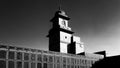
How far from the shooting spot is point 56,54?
156 ft

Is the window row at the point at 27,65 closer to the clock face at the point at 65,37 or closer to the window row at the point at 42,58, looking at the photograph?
the window row at the point at 42,58

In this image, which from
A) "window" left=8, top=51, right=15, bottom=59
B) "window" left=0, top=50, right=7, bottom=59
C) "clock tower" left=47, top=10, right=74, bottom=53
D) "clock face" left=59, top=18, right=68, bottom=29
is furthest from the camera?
"clock face" left=59, top=18, right=68, bottom=29

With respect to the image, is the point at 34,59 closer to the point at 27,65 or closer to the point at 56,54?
the point at 27,65

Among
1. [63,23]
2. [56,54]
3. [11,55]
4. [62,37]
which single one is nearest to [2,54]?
[11,55]

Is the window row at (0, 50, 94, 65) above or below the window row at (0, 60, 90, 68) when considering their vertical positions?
above

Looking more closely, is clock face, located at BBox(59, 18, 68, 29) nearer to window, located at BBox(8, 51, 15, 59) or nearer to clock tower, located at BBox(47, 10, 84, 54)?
clock tower, located at BBox(47, 10, 84, 54)

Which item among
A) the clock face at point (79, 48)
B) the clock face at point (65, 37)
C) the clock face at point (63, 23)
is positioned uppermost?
the clock face at point (63, 23)

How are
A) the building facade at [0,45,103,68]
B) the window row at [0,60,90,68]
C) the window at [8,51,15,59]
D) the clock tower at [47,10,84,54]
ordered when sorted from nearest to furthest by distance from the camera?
the window row at [0,60,90,68] < the building facade at [0,45,103,68] < the window at [8,51,15,59] < the clock tower at [47,10,84,54]

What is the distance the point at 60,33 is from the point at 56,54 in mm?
14163

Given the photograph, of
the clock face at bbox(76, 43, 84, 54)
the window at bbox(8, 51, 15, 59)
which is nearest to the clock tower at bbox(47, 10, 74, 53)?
the clock face at bbox(76, 43, 84, 54)

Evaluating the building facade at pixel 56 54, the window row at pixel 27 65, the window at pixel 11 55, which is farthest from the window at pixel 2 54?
the window at pixel 11 55

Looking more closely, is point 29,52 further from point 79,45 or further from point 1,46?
point 79,45

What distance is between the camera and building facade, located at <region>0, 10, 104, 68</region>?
38.7 metres

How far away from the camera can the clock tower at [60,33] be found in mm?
60094
